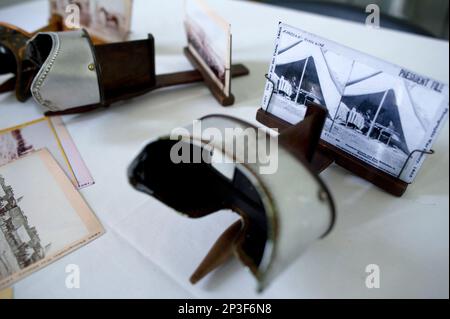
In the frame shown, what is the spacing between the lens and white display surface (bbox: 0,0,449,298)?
48 centimetres

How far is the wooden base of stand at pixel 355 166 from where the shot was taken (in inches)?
22.6

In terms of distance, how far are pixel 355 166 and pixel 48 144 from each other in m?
0.53

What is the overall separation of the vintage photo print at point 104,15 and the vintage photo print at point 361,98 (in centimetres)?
41

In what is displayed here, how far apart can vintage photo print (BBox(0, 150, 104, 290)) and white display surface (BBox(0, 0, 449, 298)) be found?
0.02m

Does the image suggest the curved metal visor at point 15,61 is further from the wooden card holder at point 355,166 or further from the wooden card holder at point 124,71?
the wooden card holder at point 355,166

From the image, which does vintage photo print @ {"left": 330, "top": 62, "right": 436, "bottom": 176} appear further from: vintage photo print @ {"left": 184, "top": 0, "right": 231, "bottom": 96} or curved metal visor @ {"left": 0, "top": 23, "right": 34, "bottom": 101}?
curved metal visor @ {"left": 0, "top": 23, "right": 34, "bottom": 101}

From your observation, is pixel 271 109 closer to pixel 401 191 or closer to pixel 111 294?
pixel 401 191
